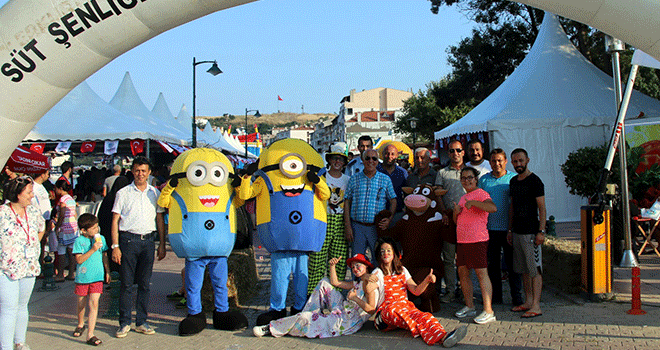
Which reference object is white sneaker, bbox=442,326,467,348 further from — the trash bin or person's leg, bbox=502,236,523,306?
the trash bin

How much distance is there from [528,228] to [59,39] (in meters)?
4.80

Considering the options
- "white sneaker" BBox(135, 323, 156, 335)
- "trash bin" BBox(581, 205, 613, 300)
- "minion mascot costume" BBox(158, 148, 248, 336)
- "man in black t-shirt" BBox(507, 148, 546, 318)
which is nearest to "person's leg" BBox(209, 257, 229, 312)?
"minion mascot costume" BBox(158, 148, 248, 336)

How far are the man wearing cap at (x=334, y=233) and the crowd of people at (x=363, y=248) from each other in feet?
0.04

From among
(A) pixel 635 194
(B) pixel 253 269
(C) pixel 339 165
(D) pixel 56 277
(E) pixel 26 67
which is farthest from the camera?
(A) pixel 635 194

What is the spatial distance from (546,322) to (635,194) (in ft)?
20.4

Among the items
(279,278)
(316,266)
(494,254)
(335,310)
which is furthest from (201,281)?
(494,254)

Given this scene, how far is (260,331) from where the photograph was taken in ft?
17.8

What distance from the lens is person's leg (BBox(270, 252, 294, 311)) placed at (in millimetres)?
5723

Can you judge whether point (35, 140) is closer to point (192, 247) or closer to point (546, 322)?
point (192, 247)

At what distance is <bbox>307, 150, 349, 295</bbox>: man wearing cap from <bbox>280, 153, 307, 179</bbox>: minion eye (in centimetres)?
86

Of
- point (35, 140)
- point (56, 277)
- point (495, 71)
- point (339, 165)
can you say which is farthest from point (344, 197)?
point (495, 71)

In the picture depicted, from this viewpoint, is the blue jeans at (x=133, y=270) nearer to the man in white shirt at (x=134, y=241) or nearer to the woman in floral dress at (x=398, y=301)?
the man in white shirt at (x=134, y=241)

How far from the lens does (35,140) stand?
1555 cm

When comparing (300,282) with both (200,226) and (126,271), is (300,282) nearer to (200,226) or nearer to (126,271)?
(200,226)
